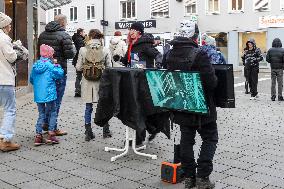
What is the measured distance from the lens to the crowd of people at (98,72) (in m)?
5.54

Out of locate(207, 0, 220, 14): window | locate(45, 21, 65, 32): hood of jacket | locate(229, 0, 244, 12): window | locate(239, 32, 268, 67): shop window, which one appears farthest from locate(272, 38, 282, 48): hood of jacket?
locate(207, 0, 220, 14): window

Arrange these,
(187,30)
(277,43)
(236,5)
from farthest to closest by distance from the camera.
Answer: (236,5) → (277,43) → (187,30)

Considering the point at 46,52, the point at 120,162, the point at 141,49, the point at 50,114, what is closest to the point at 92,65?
the point at 46,52

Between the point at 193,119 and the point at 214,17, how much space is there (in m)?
30.6

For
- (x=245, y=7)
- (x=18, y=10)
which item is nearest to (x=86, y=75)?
(x=18, y=10)

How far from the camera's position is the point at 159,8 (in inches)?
1503

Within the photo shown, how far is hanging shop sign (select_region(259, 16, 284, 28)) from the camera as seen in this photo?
105ft

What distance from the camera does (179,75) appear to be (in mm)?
5414

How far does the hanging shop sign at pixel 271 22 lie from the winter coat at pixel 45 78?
2639 centimetres

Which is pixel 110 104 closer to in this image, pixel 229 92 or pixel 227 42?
pixel 229 92

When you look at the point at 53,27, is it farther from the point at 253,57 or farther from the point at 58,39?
the point at 253,57

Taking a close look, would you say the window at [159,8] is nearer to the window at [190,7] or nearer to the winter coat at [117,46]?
the window at [190,7]

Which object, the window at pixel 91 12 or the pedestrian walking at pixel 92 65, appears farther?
the window at pixel 91 12

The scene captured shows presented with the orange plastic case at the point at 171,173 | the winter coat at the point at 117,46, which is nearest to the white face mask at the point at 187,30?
the orange plastic case at the point at 171,173
